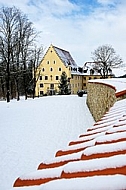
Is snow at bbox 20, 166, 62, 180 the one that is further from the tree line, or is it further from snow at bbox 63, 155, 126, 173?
the tree line

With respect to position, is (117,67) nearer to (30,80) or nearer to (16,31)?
(30,80)

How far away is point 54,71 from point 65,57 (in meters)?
3.67

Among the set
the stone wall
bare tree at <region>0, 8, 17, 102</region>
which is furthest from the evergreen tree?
the stone wall

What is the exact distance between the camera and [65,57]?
49.1 metres

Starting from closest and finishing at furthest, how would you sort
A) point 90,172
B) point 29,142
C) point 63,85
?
point 90,172 < point 29,142 < point 63,85

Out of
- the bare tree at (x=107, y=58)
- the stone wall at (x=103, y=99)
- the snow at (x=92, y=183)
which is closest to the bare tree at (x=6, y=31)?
the bare tree at (x=107, y=58)

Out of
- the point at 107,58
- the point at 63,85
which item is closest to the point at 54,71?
the point at 63,85

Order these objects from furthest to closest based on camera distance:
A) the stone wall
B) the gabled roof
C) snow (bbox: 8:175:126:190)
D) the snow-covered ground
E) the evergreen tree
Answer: the gabled roof, the evergreen tree, the stone wall, the snow-covered ground, snow (bbox: 8:175:126:190)

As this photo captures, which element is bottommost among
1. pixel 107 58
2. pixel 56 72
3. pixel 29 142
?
pixel 29 142

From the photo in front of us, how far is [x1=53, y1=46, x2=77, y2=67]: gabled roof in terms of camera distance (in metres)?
46.7

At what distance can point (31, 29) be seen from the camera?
29.5 metres

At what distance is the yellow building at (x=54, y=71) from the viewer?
152ft

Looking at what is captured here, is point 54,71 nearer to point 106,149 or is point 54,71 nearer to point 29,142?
point 29,142

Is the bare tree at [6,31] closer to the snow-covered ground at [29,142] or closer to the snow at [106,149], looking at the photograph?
the snow-covered ground at [29,142]
